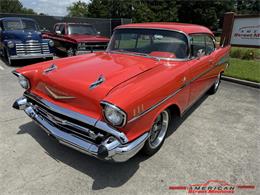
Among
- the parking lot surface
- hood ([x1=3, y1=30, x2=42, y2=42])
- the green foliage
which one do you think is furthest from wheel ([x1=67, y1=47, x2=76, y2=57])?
the green foliage

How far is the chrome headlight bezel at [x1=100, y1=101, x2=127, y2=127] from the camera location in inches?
82.8

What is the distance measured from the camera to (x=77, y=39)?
855 cm

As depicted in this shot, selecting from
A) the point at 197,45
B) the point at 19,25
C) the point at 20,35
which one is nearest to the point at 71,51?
the point at 20,35

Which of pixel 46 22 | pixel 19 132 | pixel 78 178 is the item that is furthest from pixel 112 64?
pixel 46 22

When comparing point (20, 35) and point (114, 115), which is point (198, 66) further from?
point (20, 35)

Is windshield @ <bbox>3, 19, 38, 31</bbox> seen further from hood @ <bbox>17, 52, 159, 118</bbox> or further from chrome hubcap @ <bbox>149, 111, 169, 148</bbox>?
chrome hubcap @ <bbox>149, 111, 169, 148</bbox>

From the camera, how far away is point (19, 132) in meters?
3.46

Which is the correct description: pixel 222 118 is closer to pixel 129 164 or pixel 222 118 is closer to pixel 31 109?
pixel 129 164

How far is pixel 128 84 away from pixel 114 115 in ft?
1.59

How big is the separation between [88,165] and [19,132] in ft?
4.83

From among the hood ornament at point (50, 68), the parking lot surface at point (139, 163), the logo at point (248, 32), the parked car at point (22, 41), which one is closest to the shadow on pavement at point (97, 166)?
the parking lot surface at point (139, 163)

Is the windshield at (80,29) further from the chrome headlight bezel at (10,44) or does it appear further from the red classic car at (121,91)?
the red classic car at (121,91)

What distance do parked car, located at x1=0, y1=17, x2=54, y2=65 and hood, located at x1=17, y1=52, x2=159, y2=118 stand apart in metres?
5.74

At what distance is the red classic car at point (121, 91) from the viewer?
224 cm
